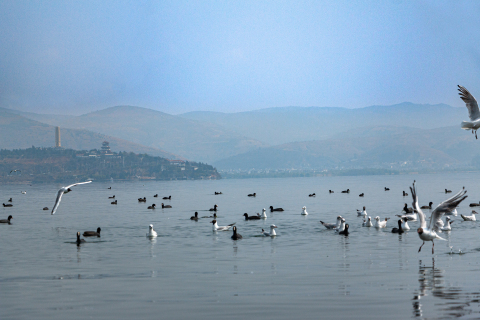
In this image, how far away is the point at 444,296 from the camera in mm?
19078

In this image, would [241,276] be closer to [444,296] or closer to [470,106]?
[444,296]

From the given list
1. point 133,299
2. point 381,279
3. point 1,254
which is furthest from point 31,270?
point 381,279

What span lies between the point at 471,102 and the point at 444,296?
27.9 ft

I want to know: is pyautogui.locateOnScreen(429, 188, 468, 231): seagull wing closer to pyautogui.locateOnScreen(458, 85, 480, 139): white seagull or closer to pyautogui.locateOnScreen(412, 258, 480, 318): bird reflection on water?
pyautogui.locateOnScreen(412, 258, 480, 318): bird reflection on water

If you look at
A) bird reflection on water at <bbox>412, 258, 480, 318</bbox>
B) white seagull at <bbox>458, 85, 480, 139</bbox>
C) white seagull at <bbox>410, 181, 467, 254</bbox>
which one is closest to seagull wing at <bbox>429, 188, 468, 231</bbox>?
white seagull at <bbox>410, 181, 467, 254</bbox>

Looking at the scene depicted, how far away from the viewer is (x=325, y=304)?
18.3 meters

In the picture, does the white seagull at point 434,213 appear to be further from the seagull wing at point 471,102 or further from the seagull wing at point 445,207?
the seagull wing at point 471,102

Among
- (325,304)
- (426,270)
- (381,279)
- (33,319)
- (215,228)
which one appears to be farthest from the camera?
(215,228)

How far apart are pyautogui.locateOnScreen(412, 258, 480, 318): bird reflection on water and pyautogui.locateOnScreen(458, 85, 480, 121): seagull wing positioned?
21.8 feet

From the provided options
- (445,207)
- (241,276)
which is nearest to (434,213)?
(445,207)

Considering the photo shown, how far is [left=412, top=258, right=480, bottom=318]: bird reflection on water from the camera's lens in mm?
16891

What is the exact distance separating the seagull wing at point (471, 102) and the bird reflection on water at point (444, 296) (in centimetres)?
665

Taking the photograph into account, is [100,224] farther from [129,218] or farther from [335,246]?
[335,246]

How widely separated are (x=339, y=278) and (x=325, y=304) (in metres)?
4.74
